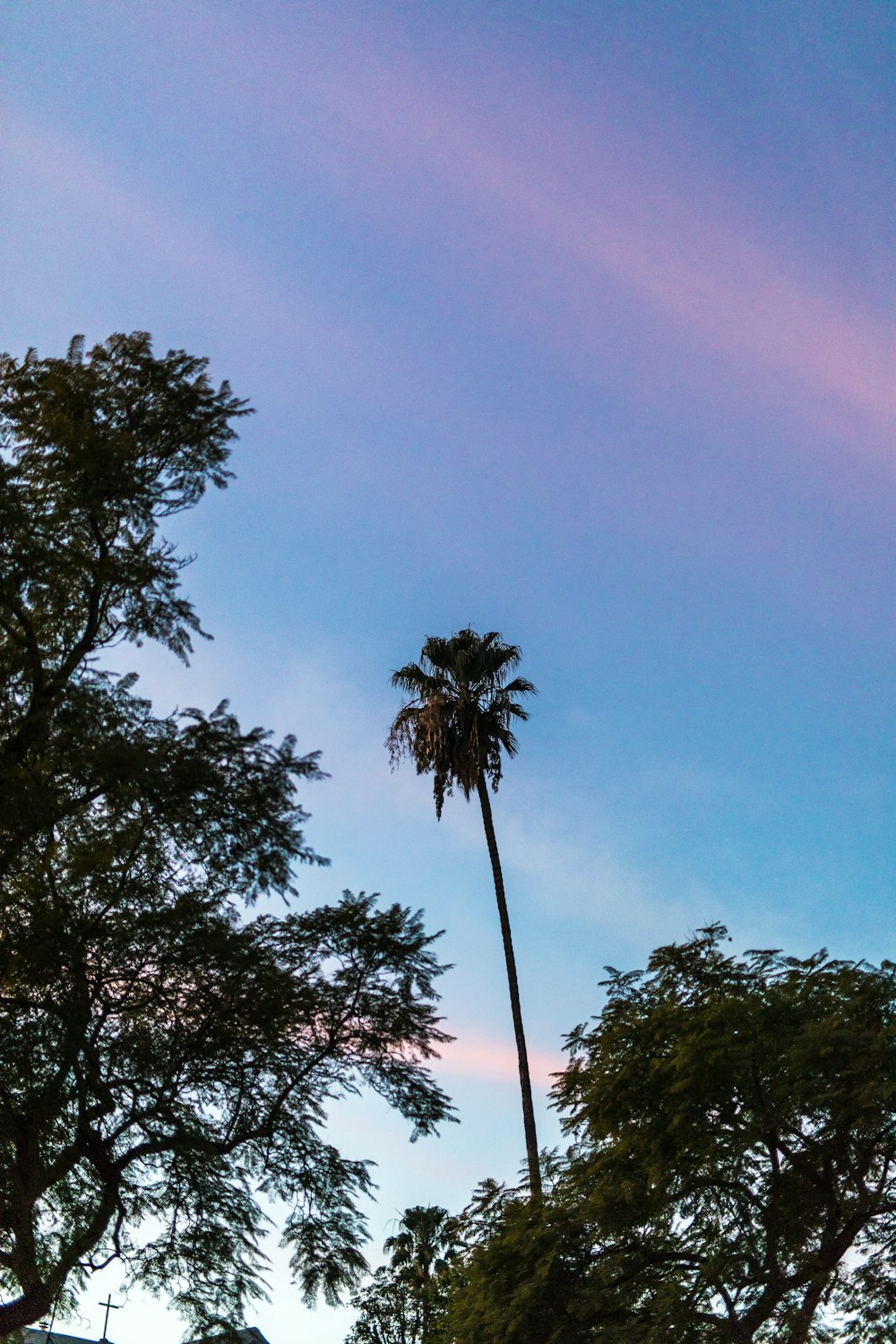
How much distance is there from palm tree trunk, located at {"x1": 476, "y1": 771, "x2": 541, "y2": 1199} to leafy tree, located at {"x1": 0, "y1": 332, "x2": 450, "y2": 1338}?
952cm

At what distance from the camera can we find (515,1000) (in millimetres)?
30234

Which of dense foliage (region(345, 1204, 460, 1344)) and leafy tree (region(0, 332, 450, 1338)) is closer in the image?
leafy tree (region(0, 332, 450, 1338))

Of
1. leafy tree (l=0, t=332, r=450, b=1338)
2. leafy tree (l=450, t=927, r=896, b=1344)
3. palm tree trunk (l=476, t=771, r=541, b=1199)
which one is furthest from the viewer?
palm tree trunk (l=476, t=771, r=541, b=1199)

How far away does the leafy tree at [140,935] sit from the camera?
1378cm

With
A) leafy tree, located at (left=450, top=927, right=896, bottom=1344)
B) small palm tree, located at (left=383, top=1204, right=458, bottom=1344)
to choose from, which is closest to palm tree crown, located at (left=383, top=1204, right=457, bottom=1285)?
small palm tree, located at (left=383, top=1204, right=458, bottom=1344)

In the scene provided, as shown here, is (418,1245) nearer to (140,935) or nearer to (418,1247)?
(418,1247)

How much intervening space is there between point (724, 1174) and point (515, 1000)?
31.8 ft

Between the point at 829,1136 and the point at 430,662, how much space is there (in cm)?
1791

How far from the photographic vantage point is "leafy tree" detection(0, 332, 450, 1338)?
543 inches

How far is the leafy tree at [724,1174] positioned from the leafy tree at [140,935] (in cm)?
575

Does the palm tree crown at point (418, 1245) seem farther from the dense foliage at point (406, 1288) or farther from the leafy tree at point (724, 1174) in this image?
the leafy tree at point (724, 1174)

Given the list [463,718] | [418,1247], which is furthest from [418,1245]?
[463,718]

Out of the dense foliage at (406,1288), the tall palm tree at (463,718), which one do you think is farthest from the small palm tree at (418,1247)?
the tall palm tree at (463,718)

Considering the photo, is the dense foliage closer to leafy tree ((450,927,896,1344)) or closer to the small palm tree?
the small palm tree
